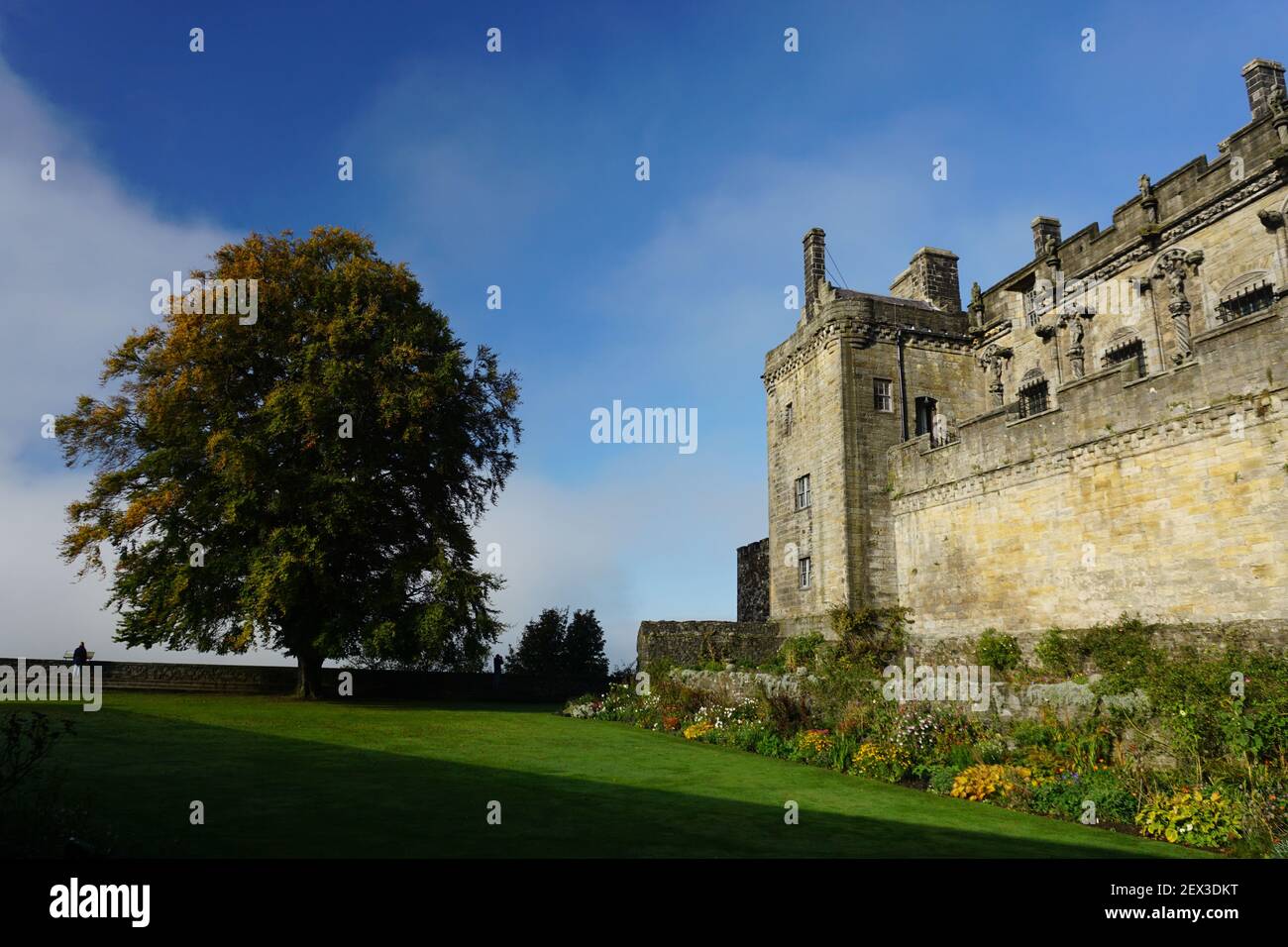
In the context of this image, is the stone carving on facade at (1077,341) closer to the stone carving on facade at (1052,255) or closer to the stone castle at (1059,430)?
the stone castle at (1059,430)

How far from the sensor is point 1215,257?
20484 mm

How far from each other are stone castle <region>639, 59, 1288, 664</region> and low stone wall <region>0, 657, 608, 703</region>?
7.35 metres

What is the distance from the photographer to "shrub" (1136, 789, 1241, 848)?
9.54 metres

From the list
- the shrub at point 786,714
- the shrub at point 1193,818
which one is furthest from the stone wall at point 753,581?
the shrub at point 1193,818

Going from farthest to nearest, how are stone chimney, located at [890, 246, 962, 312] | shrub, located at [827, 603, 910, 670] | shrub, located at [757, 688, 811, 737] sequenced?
stone chimney, located at [890, 246, 962, 312]
shrub, located at [827, 603, 910, 670]
shrub, located at [757, 688, 811, 737]

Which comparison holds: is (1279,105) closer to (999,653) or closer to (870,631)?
(999,653)

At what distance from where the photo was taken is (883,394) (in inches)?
1067

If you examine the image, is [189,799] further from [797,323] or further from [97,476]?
[797,323]

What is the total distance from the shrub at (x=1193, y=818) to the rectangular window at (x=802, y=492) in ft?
59.5

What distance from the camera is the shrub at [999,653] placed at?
1961 centimetres

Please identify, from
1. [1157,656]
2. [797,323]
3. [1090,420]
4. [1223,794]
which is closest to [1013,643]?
→ [1157,656]

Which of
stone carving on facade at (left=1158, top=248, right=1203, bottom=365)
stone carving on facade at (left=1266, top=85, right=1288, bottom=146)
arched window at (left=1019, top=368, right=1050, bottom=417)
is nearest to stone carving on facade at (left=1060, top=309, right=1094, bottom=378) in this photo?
arched window at (left=1019, top=368, right=1050, bottom=417)

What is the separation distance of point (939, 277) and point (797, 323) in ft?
17.7

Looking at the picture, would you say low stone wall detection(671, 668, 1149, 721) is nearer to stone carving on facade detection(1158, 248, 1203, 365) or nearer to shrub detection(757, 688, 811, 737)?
shrub detection(757, 688, 811, 737)
